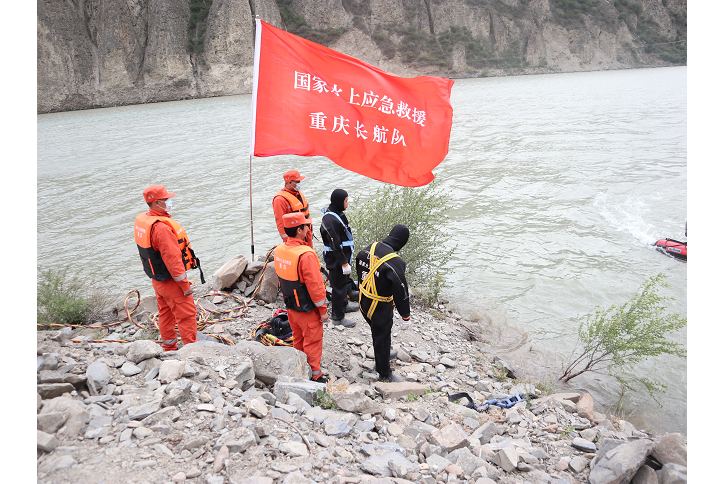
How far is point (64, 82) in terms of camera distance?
53781 mm

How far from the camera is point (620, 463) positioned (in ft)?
11.4

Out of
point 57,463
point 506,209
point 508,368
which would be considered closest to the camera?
point 57,463

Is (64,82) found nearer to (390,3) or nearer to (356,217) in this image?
(390,3)

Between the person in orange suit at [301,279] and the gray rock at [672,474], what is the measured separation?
3.07m

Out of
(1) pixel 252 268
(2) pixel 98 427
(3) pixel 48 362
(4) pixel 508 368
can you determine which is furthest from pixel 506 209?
(2) pixel 98 427

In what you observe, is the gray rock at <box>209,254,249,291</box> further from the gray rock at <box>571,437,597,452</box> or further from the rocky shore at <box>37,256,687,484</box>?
the gray rock at <box>571,437,597,452</box>

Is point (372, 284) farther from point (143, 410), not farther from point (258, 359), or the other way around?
point (143, 410)

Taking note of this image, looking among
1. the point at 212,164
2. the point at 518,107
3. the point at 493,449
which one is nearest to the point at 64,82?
the point at 212,164

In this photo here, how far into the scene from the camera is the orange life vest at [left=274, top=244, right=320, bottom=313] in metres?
4.68

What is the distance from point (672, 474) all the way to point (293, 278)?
3.49m

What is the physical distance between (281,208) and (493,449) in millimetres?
3929

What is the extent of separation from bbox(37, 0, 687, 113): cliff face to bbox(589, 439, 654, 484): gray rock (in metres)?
62.1

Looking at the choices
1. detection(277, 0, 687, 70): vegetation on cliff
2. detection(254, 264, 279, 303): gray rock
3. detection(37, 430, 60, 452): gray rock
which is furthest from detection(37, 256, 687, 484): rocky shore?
detection(277, 0, 687, 70): vegetation on cliff

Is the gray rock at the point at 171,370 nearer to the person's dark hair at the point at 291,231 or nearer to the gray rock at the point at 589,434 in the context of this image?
the person's dark hair at the point at 291,231
